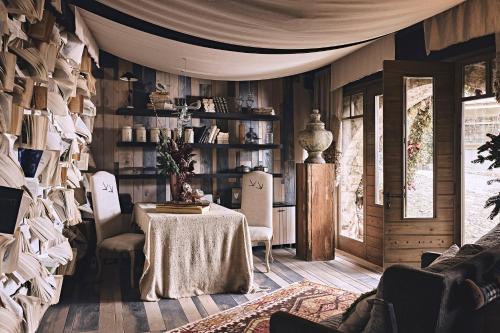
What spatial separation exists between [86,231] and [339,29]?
3225 mm

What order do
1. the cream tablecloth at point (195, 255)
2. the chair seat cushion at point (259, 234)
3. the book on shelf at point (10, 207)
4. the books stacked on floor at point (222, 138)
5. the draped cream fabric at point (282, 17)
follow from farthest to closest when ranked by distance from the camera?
the books stacked on floor at point (222, 138), the chair seat cushion at point (259, 234), the cream tablecloth at point (195, 255), the draped cream fabric at point (282, 17), the book on shelf at point (10, 207)

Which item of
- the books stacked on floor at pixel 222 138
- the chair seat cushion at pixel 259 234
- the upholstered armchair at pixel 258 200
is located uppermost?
the books stacked on floor at pixel 222 138

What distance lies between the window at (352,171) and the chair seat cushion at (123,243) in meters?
2.83

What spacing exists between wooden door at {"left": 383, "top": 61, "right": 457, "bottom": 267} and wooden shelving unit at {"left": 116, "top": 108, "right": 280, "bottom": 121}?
2.31 m

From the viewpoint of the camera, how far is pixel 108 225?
474cm

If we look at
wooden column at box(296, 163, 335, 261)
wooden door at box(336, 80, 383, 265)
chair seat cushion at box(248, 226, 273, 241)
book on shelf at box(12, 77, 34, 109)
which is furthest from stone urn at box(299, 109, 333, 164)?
book on shelf at box(12, 77, 34, 109)

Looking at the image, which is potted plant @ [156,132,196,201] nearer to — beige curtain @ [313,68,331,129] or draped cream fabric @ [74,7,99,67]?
draped cream fabric @ [74,7,99,67]

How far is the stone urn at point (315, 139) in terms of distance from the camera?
559cm

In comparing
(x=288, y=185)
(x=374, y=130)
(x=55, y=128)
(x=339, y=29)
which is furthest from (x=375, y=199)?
(x=55, y=128)

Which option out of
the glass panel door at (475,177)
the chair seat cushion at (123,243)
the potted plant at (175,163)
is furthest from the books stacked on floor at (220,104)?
the glass panel door at (475,177)

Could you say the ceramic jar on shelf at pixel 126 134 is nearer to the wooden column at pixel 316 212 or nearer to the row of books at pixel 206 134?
the row of books at pixel 206 134

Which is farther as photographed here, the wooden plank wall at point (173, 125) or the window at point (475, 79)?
the wooden plank wall at point (173, 125)

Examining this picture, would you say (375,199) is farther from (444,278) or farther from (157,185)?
(444,278)

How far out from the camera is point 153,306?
3867 mm
